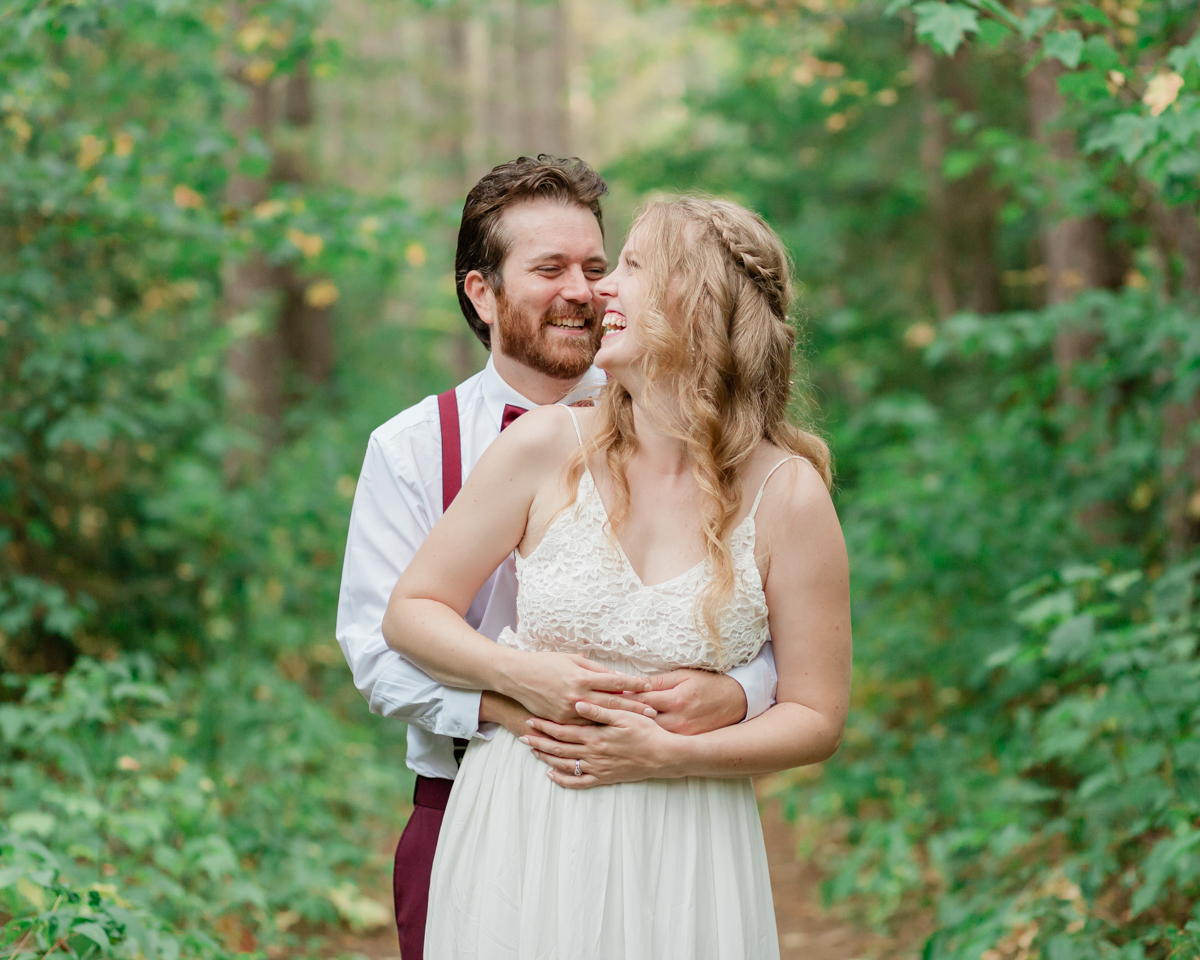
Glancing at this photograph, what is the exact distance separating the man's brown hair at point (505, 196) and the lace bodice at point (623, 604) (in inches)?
30.7

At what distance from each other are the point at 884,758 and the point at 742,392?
4.18 meters

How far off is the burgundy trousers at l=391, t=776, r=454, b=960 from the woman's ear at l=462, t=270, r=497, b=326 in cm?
108

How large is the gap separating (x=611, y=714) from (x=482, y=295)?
1134mm

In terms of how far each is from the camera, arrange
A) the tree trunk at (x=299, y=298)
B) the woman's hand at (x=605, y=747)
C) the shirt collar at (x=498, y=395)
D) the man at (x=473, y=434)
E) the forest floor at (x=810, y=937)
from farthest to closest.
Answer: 1. the tree trunk at (x=299, y=298)
2. the forest floor at (x=810, y=937)
3. the shirt collar at (x=498, y=395)
4. the man at (x=473, y=434)
5. the woman's hand at (x=605, y=747)

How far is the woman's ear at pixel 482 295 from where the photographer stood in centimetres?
270

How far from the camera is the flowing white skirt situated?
2.11 m

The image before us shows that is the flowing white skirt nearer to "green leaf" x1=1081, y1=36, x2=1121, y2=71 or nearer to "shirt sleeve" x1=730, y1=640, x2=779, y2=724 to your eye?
"shirt sleeve" x1=730, y1=640, x2=779, y2=724

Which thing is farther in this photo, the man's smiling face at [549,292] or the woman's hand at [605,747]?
the man's smiling face at [549,292]

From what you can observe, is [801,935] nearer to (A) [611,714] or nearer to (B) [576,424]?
(A) [611,714]

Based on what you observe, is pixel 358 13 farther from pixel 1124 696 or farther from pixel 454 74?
pixel 1124 696

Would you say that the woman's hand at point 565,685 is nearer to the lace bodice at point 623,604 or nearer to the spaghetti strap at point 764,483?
the lace bodice at point 623,604

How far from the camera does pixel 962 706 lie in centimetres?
616

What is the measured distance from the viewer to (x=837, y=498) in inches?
227

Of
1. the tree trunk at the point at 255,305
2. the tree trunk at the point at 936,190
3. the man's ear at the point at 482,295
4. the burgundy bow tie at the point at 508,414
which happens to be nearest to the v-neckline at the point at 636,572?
the burgundy bow tie at the point at 508,414
